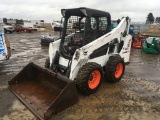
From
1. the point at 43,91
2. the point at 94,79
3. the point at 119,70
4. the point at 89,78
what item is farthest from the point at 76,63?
the point at 119,70

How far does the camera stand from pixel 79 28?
5.58 metres

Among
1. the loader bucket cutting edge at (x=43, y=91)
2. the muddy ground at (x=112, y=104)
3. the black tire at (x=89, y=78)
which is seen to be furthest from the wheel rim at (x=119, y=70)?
the loader bucket cutting edge at (x=43, y=91)

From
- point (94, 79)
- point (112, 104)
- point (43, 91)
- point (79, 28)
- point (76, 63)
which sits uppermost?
point (79, 28)

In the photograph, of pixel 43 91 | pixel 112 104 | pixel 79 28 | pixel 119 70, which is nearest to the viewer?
pixel 112 104

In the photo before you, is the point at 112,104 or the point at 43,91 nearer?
the point at 112,104

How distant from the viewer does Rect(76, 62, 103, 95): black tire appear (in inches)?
183

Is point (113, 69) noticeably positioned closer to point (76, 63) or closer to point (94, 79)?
point (94, 79)

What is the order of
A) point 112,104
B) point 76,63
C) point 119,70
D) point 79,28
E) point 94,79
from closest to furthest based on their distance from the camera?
point 112,104 → point 76,63 → point 94,79 → point 79,28 → point 119,70

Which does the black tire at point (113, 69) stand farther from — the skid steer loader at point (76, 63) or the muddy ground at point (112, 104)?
the muddy ground at point (112, 104)

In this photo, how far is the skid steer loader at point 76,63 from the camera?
4.55 m

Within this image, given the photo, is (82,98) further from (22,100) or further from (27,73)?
(27,73)

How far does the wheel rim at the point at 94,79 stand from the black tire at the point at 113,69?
62 centimetres

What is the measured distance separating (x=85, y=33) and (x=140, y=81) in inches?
107

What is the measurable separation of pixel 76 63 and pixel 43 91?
1.13 meters
